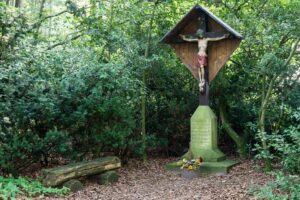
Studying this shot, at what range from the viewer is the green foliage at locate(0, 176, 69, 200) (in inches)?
236

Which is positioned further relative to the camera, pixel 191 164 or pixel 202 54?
pixel 202 54

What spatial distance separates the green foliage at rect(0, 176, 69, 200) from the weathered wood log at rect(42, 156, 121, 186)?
174mm

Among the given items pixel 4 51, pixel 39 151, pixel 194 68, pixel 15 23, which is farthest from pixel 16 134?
pixel 194 68

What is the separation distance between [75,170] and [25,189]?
3.46ft

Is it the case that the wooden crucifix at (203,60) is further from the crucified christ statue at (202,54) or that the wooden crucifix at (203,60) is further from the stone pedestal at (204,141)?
the stone pedestal at (204,141)

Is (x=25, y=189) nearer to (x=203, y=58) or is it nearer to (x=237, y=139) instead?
(x=203, y=58)

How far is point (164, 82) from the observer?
1162 cm

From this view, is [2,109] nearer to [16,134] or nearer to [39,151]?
[16,134]

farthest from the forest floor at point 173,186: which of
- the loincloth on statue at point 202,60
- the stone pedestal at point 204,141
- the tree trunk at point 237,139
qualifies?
the loincloth on statue at point 202,60

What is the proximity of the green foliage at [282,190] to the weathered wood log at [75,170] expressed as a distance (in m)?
3.15

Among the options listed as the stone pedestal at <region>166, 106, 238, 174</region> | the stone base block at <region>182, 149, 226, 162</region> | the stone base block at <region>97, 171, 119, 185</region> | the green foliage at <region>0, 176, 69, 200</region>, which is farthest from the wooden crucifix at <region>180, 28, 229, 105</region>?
the green foliage at <region>0, 176, 69, 200</region>

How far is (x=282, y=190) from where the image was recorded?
6.05 metres

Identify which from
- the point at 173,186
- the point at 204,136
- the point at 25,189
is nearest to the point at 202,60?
the point at 204,136

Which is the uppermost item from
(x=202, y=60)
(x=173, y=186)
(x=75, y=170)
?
(x=202, y=60)
